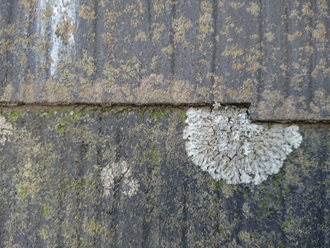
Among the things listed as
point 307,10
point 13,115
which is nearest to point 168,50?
point 307,10

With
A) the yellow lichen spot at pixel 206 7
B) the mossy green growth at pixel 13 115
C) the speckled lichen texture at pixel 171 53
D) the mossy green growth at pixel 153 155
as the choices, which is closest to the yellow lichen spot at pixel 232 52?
the speckled lichen texture at pixel 171 53

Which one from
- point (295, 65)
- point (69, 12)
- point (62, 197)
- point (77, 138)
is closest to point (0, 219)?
point (62, 197)

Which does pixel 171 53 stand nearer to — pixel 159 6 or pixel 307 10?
pixel 159 6

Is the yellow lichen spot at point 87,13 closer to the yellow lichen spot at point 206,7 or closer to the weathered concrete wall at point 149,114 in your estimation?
the weathered concrete wall at point 149,114

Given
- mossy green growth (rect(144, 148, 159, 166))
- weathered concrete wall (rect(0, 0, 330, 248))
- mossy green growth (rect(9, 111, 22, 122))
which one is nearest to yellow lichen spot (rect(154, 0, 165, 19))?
weathered concrete wall (rect(0, 0, 330, 248))

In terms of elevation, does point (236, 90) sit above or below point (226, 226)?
above

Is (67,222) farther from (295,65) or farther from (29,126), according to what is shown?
(295,65)

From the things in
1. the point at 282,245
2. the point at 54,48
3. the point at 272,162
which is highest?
the point at 54,48
